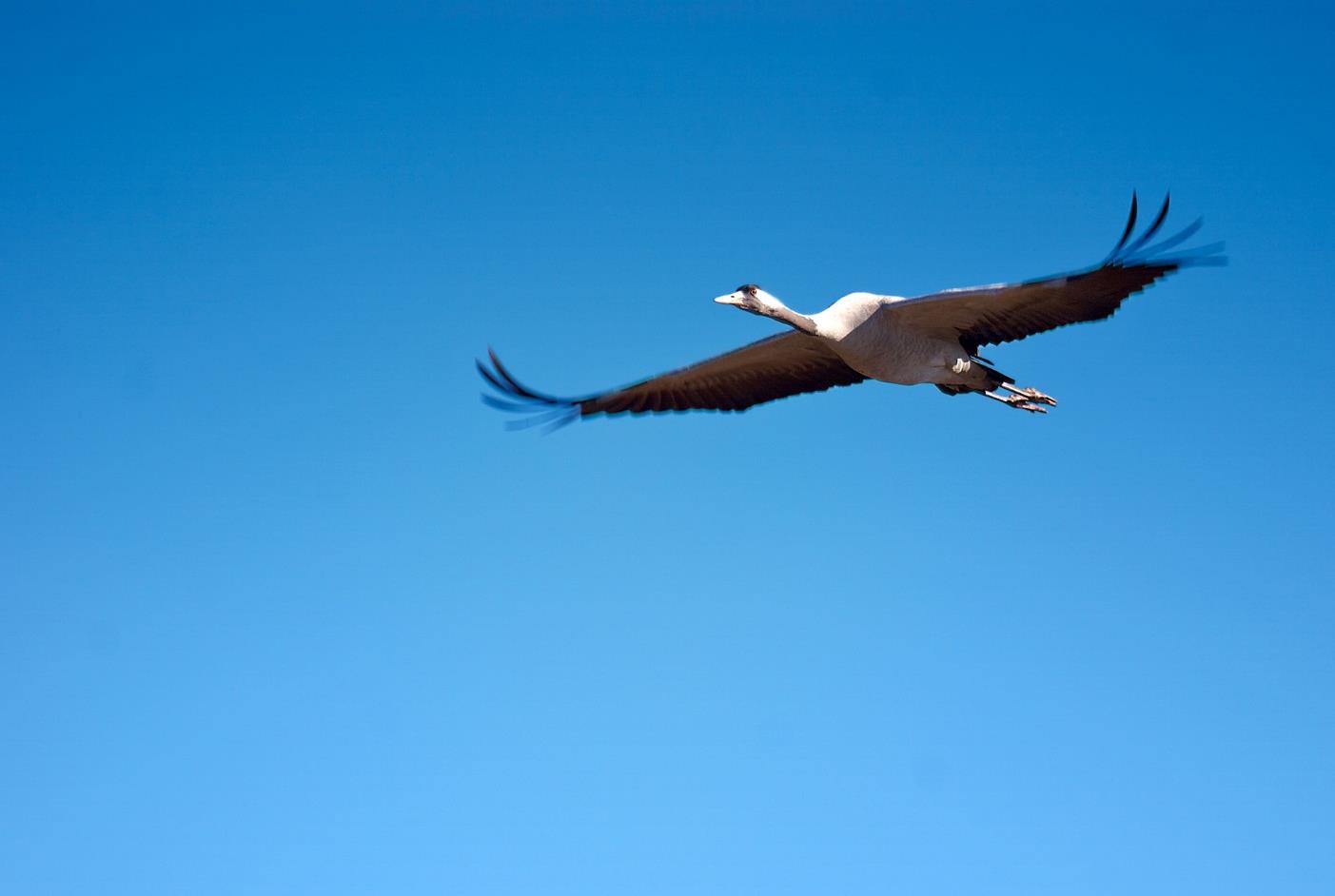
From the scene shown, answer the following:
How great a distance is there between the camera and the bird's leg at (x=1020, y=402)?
1593cm

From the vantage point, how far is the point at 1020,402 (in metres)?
16.0

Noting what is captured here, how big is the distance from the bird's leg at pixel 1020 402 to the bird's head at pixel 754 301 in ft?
9.52

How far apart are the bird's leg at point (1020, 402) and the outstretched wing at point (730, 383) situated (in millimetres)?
1636

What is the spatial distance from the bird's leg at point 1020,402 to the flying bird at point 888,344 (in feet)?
0.04

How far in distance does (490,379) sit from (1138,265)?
280 inches

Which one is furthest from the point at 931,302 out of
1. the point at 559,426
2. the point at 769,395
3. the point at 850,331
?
the point at 559,426

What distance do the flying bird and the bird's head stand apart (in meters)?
0.01

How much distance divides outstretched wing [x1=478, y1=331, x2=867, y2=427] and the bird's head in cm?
129

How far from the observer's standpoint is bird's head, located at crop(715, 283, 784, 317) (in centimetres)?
1493

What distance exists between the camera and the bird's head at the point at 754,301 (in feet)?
49.0

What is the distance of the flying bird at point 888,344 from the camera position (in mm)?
14117

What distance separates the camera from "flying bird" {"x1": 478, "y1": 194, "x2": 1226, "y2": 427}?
556 inches

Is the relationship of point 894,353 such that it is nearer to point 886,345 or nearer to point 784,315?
point 886,345

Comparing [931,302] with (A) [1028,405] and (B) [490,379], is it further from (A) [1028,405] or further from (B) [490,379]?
(B) [490,379]
